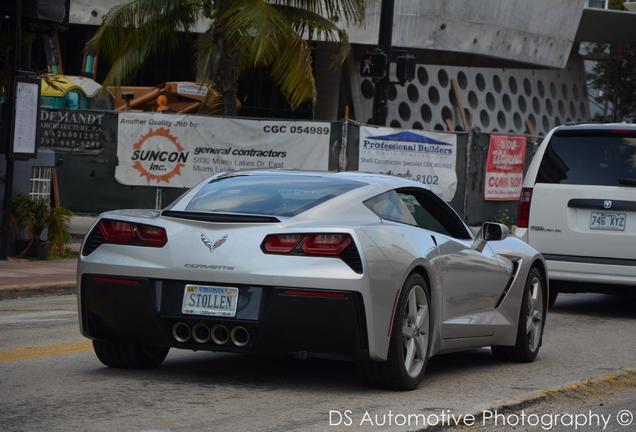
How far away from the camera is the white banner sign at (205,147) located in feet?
74.4

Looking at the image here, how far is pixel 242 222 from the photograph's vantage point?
7.62 m

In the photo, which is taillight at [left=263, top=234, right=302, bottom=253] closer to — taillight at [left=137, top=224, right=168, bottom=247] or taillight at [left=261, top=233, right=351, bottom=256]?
taillight at [left=261, top=233, right=351, bottom=256]

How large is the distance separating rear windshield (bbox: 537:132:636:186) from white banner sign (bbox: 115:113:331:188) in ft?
30.6

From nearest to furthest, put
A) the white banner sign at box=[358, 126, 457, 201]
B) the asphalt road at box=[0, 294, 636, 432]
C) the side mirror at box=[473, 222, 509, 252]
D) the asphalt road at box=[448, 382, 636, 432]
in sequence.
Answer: the asphalt road at box=[0, 294, 636, 432], the asphalt road at box=[448, 382, 636, 432], the side mirror at box=[473, 222, 509, 252], the white banner sign at box=[358, 126, 457, 201]

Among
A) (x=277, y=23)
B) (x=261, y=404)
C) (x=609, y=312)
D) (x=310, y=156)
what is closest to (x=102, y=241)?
(x=261, y=404)

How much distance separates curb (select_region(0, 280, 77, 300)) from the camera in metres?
14.1

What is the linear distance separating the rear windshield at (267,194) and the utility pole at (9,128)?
334 inches

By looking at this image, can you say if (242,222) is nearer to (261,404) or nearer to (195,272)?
(195,272)

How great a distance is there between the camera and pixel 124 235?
7.82 metres

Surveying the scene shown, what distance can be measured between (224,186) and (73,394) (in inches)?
72.7

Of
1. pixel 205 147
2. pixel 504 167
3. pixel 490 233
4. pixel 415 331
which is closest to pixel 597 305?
pixel 490 233

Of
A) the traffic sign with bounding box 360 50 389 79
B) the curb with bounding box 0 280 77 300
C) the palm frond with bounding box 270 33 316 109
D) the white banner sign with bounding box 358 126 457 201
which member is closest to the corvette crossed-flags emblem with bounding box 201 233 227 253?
the curb with bounding box 0 280 77 300

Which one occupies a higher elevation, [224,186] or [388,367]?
[224,186]

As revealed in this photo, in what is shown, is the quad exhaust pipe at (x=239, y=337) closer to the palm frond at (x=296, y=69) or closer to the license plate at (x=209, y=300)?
the license plate at (x=209, y=300)
